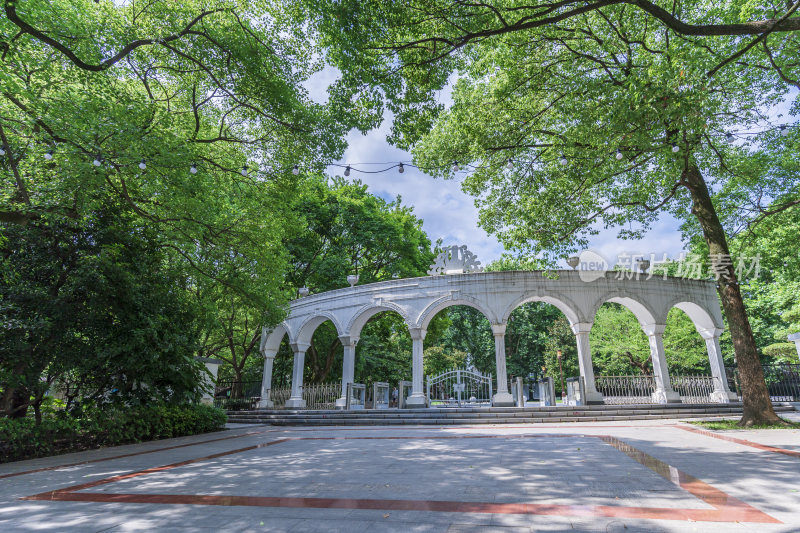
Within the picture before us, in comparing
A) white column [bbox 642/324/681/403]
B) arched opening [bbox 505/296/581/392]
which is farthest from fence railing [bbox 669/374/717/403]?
arched opening [bbox 505/296/581/392]

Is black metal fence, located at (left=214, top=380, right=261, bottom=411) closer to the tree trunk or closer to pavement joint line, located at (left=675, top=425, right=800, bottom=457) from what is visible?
pavement joint line, located at (left=675, top=425, right=800, bottom=457)

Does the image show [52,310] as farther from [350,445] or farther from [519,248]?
[519,248]

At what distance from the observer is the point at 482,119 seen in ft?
34.4

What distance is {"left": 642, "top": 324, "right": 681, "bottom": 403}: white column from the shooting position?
13.8 metres

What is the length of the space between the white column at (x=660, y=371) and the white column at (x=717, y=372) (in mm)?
1831

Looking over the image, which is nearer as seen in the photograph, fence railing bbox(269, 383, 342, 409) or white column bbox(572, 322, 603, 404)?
white column bbox(572, 322, 603, 404)

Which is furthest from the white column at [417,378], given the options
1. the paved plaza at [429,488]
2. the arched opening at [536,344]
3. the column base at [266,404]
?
the arched opening at [536,344]

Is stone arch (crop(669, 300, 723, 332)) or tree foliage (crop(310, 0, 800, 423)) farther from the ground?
tree foliage (crop(310, 0, 800, 423))

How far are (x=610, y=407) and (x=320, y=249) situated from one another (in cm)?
1498

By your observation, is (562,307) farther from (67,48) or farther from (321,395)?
(67,48)

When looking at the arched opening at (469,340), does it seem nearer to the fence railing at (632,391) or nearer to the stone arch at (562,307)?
the fence railing at (632,391)

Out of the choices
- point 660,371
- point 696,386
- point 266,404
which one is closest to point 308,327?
point 266,404

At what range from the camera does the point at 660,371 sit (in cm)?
1416

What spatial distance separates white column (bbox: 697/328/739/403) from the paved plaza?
8.58 m
